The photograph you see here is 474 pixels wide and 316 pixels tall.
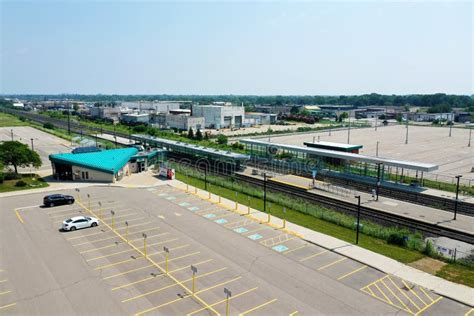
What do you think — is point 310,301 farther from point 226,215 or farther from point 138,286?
point 226,215

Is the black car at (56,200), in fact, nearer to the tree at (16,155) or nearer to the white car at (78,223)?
the white car at (78,223)

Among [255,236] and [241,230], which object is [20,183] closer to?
[241,230]

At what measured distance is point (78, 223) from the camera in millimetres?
30375

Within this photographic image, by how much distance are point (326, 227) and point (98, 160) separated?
3398 centimetres

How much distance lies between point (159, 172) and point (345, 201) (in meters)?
27.2

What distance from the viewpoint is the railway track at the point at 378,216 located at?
32.1 m

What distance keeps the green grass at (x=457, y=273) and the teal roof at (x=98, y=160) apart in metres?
39.4

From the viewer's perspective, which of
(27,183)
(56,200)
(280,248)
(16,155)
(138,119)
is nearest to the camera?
(280,248)

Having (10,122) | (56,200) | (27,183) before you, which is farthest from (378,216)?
(10,122)

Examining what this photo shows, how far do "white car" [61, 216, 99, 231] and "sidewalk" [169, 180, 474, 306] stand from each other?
47.5 feet

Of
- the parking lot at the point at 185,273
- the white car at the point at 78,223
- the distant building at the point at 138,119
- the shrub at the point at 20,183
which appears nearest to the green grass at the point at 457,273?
the parking lot at the point at 185,273

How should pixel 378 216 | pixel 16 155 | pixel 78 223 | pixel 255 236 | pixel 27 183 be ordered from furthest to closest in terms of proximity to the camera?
pixel 16 155 → pixel 27 183 → pixel 378 216 → pixel 78 223 → pixel 255 236

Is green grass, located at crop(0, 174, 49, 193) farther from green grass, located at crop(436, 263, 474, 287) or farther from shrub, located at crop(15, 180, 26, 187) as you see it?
green grass, located at crop(436, 263, 474, 287)

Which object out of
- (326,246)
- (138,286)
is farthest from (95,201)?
(326,246)
